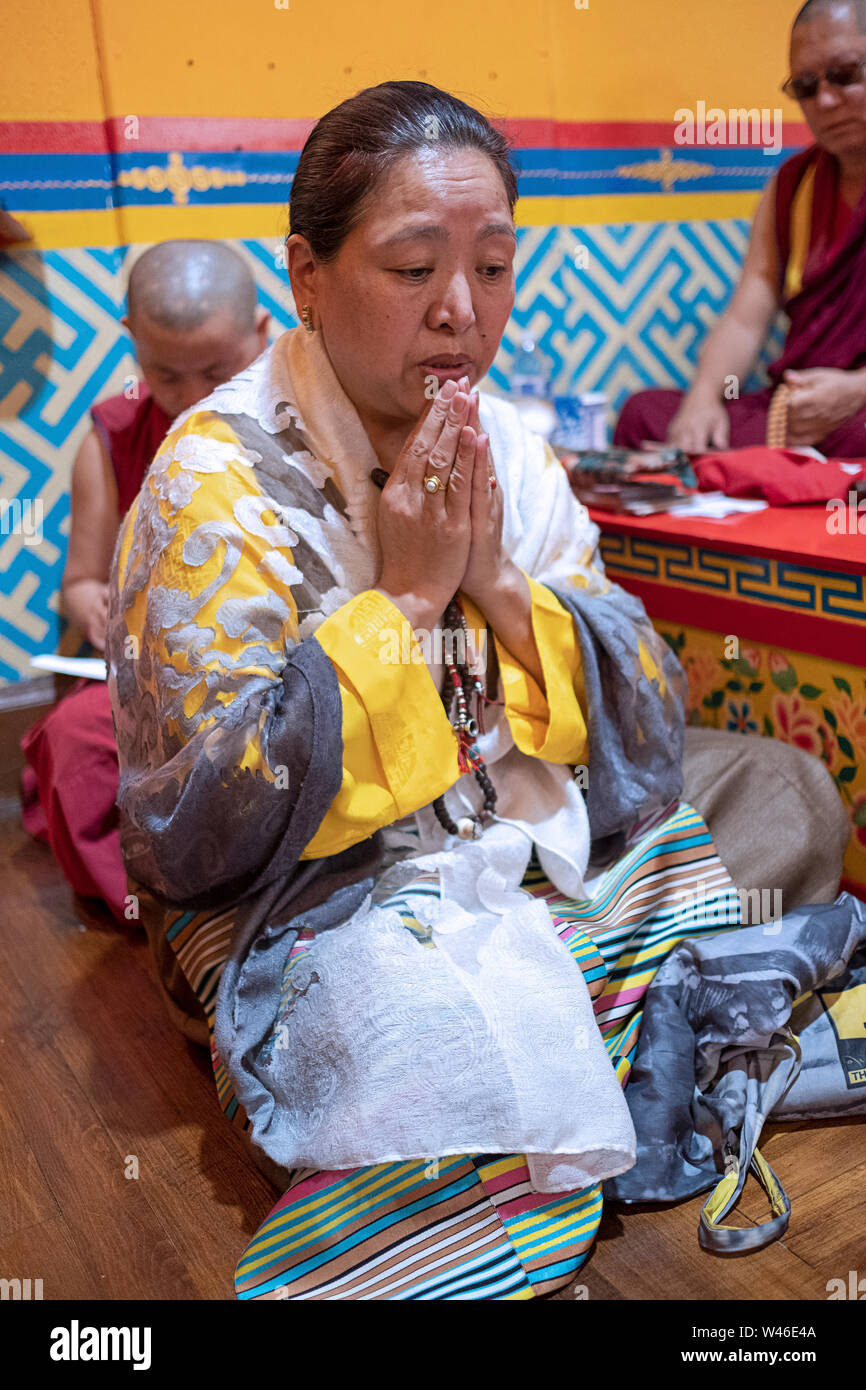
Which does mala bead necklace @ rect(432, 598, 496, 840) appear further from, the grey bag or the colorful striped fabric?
the colorful striped fabric

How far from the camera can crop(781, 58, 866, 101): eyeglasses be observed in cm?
258

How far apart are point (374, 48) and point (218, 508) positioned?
1709mm

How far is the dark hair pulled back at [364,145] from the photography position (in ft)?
4.58

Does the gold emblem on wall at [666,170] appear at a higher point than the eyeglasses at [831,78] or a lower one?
lower

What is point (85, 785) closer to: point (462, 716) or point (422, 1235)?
point (462, 716)

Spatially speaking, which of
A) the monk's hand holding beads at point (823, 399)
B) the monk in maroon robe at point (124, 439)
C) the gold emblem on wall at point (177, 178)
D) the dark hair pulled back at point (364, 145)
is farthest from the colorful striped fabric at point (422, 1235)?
the gold emblem on wall at point (177, 178)

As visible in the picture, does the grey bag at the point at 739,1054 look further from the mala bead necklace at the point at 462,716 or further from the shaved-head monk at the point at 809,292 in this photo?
the shaved-head monk at the point at 809,292

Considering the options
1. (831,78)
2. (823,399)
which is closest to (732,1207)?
(823,399)

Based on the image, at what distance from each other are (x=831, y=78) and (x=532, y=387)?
0.93 metres

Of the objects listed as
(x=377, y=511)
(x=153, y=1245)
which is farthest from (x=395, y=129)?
(x=153, y=1245)

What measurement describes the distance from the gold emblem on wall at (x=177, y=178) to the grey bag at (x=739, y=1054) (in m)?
1.83

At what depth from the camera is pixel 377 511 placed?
1552 millimetres

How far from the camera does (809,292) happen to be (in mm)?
2865

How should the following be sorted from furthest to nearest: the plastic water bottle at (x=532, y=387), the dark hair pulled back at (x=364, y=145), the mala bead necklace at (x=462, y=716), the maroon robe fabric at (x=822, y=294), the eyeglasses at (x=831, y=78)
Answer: the plastic water bottle at (x=532, y=387)
the maroon robe fabric at (x=822, y=294)
the eyeglasses at (x=831, y=78)
the mala bead necklace at (x=462, y=716)
the dark hair pulled back at (x=364, y=145)
